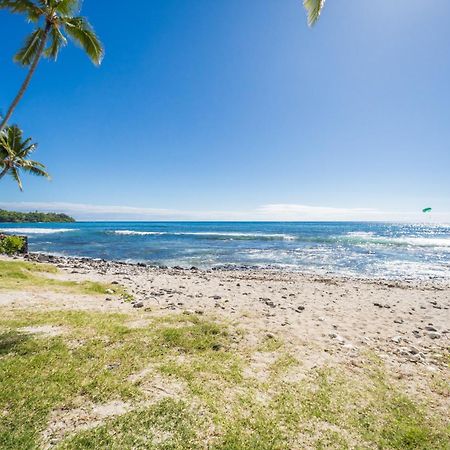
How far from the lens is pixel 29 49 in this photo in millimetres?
13266

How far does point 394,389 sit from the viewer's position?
231 inches

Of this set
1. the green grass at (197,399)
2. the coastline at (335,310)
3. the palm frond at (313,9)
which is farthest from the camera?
the palm frond at (313,9)

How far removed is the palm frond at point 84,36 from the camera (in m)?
12.6

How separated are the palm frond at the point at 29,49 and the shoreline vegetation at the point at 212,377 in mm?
10763

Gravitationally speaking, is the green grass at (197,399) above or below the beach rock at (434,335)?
above

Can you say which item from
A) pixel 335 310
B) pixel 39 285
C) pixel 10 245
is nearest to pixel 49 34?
pixel 39 285

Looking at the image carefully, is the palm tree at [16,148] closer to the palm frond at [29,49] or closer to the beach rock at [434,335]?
the palm frond at [29,49]

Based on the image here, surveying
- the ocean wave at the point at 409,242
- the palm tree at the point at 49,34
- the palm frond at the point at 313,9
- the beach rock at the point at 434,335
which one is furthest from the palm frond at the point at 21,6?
the ocean wave at the point at 409,242

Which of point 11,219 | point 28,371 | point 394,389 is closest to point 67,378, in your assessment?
point 28,371

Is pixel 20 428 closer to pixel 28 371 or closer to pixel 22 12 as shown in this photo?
pixel 28 371

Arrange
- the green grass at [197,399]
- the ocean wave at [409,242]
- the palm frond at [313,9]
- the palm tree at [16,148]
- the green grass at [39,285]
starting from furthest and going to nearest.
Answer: the ocean wave at [409,242] < the palm tree at [16,148] < the green grass at [39,285] < the palm frond at [313,9] < the green grass at [197,399]

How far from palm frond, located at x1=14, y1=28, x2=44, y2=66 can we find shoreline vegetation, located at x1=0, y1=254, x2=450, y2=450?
424 inches

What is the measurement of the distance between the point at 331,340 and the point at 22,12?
16670 mm

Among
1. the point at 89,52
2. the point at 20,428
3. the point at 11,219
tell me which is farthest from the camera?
the point at 11,219
